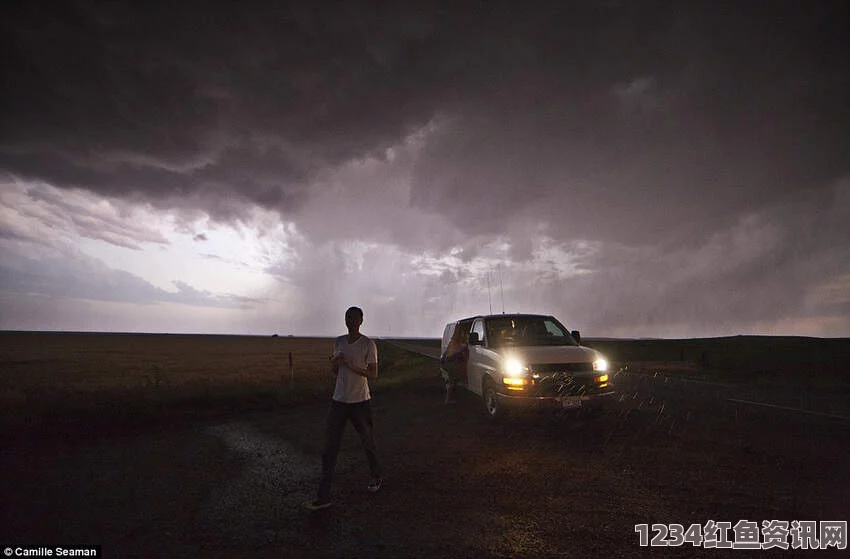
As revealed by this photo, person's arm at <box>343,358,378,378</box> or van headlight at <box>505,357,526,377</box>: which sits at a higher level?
person's arm at <box>343,358,378,378</box>

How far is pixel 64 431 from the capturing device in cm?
1014

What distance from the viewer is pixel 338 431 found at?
17.9 feet

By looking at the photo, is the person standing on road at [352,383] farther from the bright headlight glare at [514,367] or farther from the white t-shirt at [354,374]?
the bright headlight glare at [514,367]

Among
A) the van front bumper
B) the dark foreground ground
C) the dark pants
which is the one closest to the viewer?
the dark foreground ground

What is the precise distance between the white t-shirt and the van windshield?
17.0 feet

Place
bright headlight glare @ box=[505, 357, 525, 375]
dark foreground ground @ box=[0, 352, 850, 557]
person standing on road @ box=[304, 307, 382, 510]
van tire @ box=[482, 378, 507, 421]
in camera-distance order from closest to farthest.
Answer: dark foreground ground @ box=[0, 352, 850, 557] → person standing on road @ box=[304, 307, 382, 510] → bright headlight glare @ box=[505, 357, 525, 375] → van tire @ box=[482, 378, 507, 421]

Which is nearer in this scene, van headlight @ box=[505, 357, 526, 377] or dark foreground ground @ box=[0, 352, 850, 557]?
dark foreground ground @ box=[0, 352, 850, 557]

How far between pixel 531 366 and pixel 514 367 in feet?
0.98

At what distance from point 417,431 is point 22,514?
19.8 ft

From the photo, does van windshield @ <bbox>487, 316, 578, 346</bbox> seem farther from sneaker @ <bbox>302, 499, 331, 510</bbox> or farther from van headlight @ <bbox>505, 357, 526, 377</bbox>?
sneaker @ <bbox>302, 499, 331, 510</bbox>

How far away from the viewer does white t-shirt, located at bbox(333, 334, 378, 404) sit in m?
5.52

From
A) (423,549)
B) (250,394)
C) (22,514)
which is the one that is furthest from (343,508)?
(250,394)

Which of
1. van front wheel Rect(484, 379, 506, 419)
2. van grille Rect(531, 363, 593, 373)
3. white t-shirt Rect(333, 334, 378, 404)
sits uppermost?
white t-shirt Rect(333, 334, 378, 404)

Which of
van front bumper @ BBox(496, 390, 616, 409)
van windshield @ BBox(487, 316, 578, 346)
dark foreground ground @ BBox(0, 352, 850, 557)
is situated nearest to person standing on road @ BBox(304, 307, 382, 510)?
dark foreground ground @ BBox(0, 352, 850, 557)
